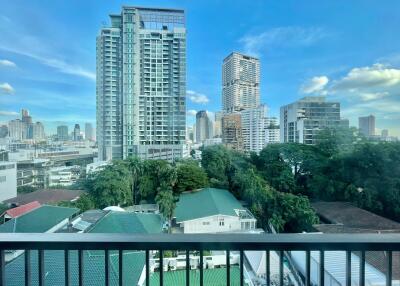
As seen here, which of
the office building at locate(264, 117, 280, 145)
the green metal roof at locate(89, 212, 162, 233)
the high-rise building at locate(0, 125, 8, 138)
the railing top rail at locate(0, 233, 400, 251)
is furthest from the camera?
the office building at locate(264, 117, 280, 145)

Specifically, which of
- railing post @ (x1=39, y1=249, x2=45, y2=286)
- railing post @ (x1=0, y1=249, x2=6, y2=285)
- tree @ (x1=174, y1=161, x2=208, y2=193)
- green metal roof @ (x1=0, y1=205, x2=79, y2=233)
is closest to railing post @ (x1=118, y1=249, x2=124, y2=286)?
railing post @ (x1=39, y1=249, x2=45, y2=286)

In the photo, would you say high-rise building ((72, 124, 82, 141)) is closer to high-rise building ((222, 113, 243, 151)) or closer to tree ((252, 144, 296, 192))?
high-rise building ((222, 113, 243, 151))

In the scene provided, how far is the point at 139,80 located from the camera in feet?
5.61

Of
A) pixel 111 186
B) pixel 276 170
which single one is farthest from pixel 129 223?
pixel 276 170

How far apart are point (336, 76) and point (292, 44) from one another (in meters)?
0.33

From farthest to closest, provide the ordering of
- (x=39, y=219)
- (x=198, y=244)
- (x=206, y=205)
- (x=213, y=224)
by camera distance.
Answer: (x=206, y=205), (x=213, y=224), (x=39, y=219), (x=198, y=244)

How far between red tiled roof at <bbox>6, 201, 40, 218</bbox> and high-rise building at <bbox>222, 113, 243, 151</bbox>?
1233 mm

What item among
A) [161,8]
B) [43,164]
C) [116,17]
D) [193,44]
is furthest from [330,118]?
[43,164]

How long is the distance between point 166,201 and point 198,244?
115 cm

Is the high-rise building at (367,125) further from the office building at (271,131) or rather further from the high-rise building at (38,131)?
the high-rise building at (38,131)

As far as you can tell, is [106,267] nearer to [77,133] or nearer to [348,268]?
[348,268]

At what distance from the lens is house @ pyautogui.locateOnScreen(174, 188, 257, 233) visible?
5.33ft

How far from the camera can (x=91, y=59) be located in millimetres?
1763

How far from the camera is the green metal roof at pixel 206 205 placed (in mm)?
1785
